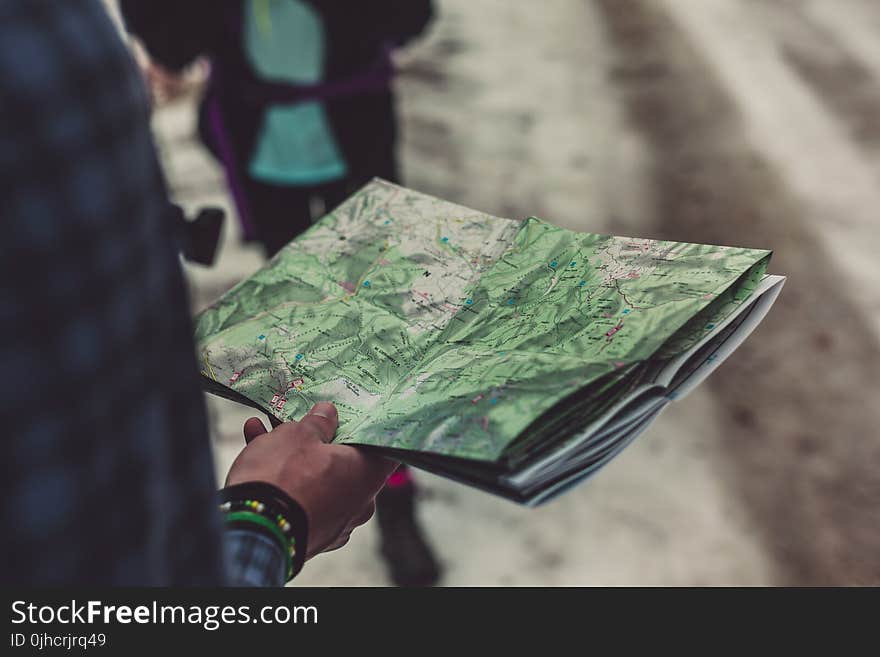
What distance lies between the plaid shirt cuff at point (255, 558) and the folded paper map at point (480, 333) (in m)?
0.14

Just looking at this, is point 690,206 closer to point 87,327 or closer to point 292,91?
point 292,91

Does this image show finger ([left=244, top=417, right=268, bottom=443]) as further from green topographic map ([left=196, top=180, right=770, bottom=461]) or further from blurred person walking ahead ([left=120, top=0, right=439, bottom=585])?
blurred person walking ahead ([left=120, top=0, right=439, bottom=585])

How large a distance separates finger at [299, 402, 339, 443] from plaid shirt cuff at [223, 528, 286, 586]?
14 centimetres

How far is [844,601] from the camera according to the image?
2.38 feet

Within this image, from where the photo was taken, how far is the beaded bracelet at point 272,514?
2.05 feet

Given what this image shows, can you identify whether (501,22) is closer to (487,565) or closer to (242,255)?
(242,255)

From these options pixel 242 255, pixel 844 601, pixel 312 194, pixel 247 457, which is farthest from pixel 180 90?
pixel 844 601

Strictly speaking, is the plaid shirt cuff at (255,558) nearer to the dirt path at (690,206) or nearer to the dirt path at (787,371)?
the dirt path at (690,206)

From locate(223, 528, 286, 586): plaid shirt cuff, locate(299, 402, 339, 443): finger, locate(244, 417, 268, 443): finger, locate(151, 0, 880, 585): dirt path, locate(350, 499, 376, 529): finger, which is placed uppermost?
locate(223, 528, 286, 586): plaid shirt cuff

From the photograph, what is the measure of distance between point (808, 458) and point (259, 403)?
1651 millimetres

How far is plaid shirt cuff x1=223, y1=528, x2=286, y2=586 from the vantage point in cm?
57

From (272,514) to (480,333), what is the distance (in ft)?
0.96

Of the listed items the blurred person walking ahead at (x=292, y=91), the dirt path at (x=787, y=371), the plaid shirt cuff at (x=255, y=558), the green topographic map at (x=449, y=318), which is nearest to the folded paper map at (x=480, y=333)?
the green topographic map at (x=449, y=318)

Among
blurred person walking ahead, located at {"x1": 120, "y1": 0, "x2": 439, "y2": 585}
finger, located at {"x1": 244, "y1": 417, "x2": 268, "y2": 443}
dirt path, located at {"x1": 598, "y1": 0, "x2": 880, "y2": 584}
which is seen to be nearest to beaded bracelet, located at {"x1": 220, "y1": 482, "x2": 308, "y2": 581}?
finger, located at {"x1": 244, "y1": 417, "x2": 268, "y2": 443}
